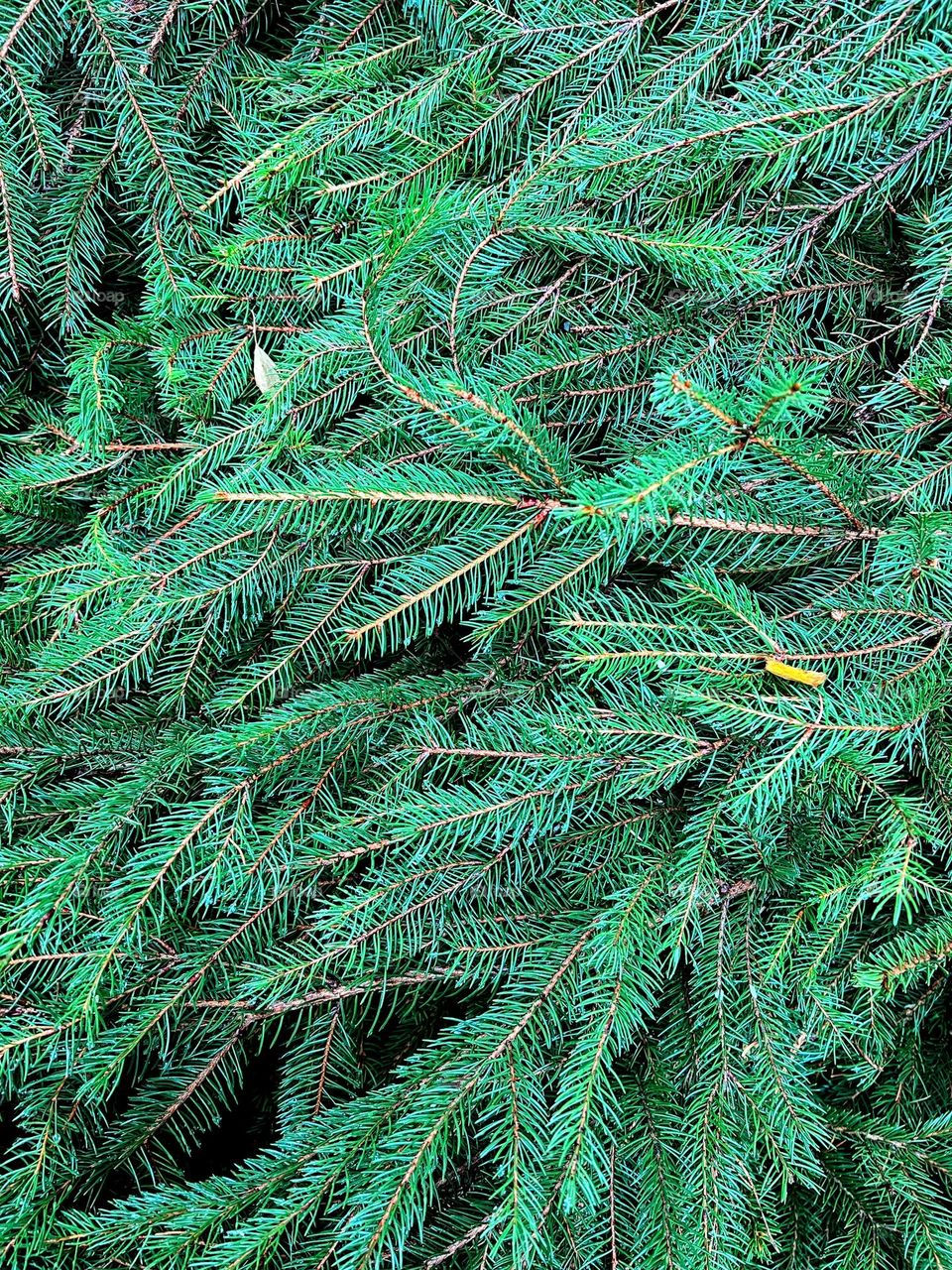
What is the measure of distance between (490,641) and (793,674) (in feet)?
1.33

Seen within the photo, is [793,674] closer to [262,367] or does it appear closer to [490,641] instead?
[490,641]

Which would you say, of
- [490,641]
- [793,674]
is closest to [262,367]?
[490,641]

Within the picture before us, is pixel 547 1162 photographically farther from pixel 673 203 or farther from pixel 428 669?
pixel 673 203

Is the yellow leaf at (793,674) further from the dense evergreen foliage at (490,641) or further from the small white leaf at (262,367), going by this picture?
the small white leaf at (262,367)

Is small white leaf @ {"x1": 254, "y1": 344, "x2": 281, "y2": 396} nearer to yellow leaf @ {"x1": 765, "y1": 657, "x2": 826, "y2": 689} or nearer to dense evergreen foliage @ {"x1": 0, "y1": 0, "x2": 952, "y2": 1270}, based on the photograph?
dense evergreen foliage @ {"x1": 0, "y1": 0, "x2": 952, "y2": 1270}

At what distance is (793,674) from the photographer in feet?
3.32

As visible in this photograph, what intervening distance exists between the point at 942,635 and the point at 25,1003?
1.27 meters

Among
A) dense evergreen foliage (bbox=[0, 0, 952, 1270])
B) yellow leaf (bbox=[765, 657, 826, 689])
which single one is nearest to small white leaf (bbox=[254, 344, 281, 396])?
dense evergreen foliage (bbox=[0, 0, 952, 1270])

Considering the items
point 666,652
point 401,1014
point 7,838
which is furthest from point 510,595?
point 7,838

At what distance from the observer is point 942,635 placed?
3.41ft

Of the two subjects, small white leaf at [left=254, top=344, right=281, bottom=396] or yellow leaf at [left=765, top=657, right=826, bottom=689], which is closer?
yellow leaf at [left=765, top=657, right=826, bottom=689]

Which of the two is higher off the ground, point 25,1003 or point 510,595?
point 510,595

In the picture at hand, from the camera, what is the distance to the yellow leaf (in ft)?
3.29

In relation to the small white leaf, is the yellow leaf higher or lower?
lower
